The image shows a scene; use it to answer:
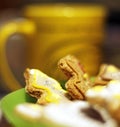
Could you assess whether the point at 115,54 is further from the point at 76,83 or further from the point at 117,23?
the point at 76,83

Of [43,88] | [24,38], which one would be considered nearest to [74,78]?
[43,88]

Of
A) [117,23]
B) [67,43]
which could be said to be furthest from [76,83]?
[117,23]

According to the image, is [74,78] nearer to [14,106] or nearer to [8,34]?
[14,106]

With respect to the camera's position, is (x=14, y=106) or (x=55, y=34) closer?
(x=14, y=106)

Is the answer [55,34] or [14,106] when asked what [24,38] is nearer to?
[55,34]

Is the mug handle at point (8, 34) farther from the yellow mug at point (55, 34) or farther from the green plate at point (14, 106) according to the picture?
the green plate at point (14, 106)

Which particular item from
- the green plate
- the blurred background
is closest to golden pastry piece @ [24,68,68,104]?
the green plate
